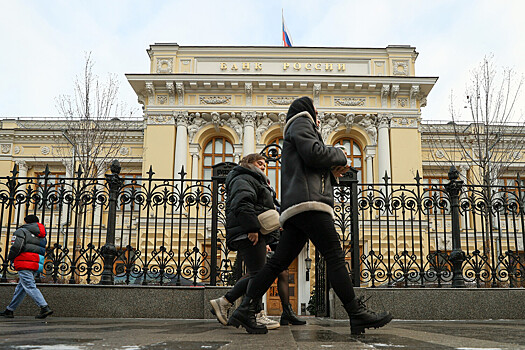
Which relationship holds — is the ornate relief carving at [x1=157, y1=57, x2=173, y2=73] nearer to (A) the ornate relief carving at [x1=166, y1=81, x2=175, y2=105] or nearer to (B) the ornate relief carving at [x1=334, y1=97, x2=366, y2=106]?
(A) the ornate relief carving at [x1=166, y1=81, x2=175, y2=105]

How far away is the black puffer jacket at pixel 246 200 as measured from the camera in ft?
16.5

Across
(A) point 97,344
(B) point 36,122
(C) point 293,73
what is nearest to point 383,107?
→ (C) point 293,73

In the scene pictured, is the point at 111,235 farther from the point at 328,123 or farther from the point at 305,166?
the point at 328,123

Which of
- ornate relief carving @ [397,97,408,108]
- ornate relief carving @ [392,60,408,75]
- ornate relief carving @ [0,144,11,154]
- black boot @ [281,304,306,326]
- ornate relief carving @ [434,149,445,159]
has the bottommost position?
Result: black boot @ [281,304,306,326]

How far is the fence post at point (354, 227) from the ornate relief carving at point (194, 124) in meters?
16.2

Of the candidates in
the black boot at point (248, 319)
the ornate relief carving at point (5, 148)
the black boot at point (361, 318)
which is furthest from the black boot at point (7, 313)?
the ornate relief carving at point (5, 148)

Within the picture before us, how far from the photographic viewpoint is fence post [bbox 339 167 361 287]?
7.54 m

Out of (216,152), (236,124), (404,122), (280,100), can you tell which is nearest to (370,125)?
(404,122)

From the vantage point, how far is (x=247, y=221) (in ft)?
16.4

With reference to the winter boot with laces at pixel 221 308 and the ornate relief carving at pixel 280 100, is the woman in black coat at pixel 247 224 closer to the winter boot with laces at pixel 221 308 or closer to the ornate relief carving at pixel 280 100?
the winter boot with laces at pixel 221 308

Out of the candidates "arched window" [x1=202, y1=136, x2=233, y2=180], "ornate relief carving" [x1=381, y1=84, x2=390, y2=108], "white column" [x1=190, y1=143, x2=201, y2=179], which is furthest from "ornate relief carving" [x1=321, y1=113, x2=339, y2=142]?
"white column" [x1=190, y1=143, x2=201, y2=179]

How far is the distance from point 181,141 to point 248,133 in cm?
313

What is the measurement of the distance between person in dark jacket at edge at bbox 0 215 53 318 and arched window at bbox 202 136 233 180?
52.8ft

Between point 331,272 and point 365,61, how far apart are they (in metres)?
21.6
